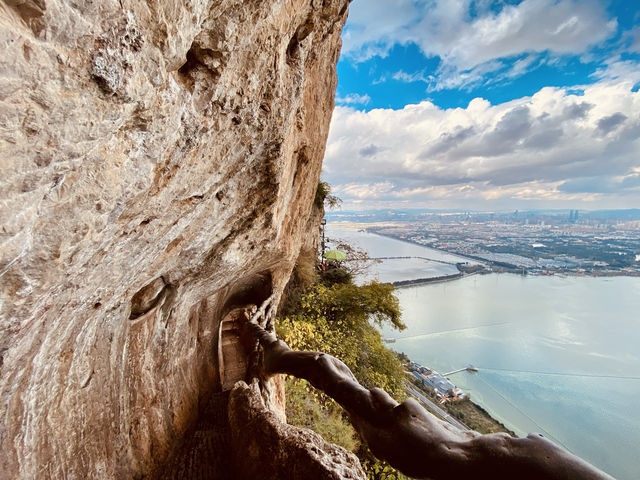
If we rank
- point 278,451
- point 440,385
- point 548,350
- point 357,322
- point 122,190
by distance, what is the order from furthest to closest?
1. point 548,350
2. point 440,385
3. point 357,322
4. point 278,451
5. point 122,190

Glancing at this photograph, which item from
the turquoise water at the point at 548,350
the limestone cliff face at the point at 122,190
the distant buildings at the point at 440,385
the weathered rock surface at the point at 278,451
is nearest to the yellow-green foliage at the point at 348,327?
the weathered rock surface at the point at 278,451

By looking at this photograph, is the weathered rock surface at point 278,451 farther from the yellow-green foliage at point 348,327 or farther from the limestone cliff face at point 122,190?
the yellow-green foliage at point 348,327

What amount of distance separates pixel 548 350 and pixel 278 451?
82.4ft

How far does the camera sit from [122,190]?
1396 millimetres

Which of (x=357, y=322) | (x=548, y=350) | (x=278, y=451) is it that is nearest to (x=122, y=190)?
(x=278, y=451)

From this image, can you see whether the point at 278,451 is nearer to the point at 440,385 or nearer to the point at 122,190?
the point at 122,190

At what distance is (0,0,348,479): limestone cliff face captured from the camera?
3.04 ft

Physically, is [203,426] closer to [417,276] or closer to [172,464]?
[172,464]

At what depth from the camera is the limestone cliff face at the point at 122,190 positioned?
0.93 meters

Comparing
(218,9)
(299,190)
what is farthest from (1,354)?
(299,190)

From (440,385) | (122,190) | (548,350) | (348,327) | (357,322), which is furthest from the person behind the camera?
(548,350)

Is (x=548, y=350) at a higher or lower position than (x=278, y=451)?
lower

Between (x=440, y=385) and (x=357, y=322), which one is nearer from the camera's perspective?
(x=357, y=322)

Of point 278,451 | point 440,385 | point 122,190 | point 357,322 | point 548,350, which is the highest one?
point 122,190
